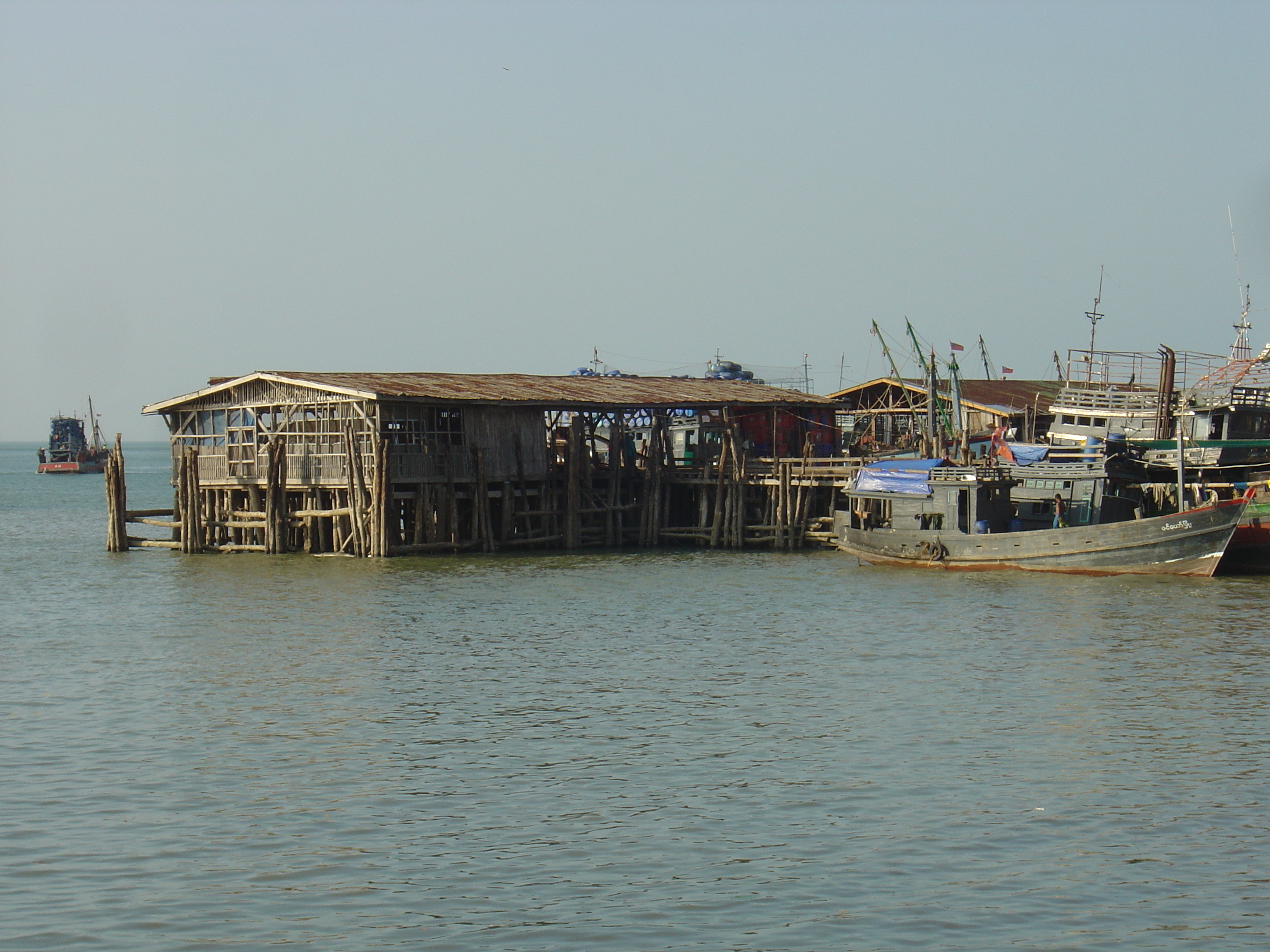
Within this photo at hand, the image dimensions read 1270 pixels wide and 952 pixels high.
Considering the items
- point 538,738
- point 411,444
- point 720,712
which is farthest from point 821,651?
point 411,444

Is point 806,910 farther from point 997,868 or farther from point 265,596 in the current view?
point 265,596

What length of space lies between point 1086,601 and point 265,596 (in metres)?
20.1

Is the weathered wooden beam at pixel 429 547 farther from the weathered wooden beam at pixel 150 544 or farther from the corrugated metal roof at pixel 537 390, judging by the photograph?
the weathered wooden beam at pixel 150 544

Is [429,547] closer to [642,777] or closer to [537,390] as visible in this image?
[537,390]

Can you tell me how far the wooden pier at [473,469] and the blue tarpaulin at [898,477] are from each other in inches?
153

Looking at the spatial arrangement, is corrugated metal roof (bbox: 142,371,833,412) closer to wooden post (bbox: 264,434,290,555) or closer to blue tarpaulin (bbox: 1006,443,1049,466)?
wooden post (bbox: 264,434,290,555)

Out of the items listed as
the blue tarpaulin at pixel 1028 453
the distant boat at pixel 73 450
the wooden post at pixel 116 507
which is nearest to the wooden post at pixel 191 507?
the wooden post at pixel 116 507

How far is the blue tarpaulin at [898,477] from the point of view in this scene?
4028cm

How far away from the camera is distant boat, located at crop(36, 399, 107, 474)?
490ft

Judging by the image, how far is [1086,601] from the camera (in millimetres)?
31734

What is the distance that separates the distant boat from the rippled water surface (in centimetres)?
12647

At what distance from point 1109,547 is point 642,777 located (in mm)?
22710

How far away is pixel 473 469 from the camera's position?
44125 mm

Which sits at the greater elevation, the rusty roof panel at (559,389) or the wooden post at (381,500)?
the rusty roof panel at (559,389)
